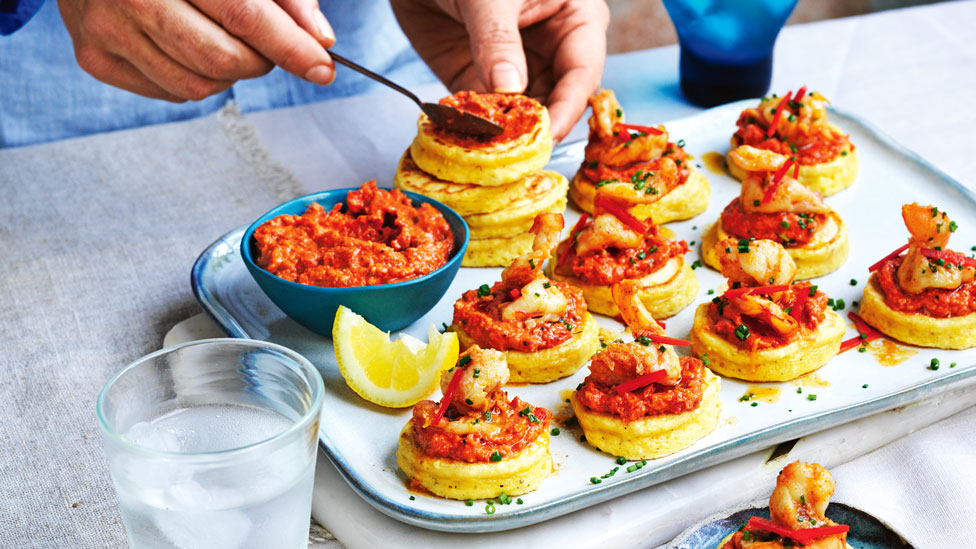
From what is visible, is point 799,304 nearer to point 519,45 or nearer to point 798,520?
point 798,520

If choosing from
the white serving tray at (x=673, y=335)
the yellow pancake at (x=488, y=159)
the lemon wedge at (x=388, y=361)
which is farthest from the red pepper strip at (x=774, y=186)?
the lemon wedge at (x=388, y=361)

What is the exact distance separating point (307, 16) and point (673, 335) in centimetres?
212

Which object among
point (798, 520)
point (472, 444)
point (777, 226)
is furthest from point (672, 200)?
point (798, 520)

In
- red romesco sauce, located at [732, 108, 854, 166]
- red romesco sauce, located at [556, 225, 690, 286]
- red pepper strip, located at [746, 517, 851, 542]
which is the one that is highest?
red pepper strip, located at [746, 517, 851, 542]

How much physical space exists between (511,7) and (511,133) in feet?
3.45

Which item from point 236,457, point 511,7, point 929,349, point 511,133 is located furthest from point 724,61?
point 236,457

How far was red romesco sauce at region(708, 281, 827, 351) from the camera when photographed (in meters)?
3.48

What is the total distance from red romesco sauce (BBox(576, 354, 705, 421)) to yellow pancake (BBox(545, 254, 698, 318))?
2.30 ft

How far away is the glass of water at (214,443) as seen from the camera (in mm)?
2264

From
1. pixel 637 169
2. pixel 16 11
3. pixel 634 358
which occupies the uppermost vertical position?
pixel 16 11

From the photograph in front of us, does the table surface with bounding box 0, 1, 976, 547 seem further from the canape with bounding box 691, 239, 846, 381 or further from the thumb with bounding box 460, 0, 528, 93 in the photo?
the thumb with bounding box 460, 0, 528, 93

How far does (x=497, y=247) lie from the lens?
13.7 ft

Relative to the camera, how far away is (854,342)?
145 inches

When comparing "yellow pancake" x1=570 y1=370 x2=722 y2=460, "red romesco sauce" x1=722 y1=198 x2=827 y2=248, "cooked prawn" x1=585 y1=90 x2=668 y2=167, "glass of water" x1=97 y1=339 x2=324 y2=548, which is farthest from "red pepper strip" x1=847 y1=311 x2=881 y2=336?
"glass of water" x1=97 y1=339 x2=324 y2=548
